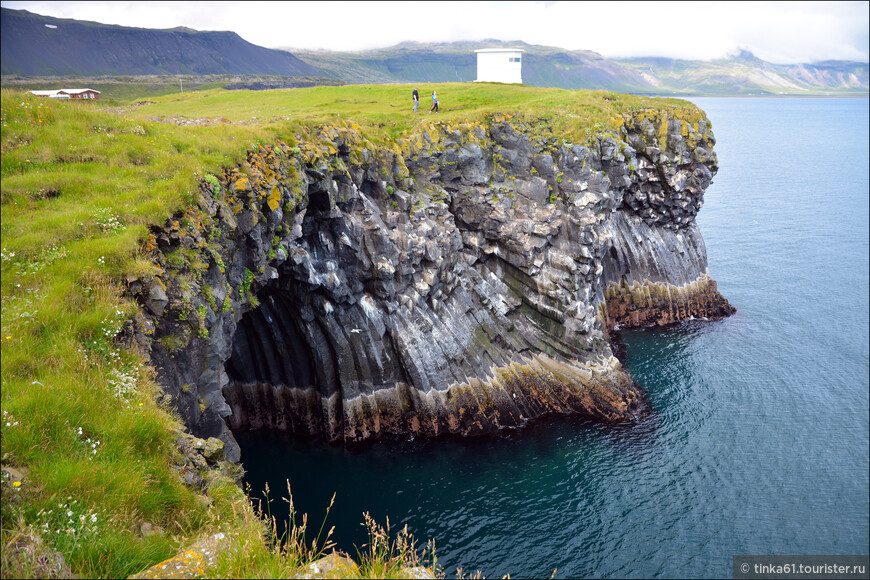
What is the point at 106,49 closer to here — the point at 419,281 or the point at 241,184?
the point at 419,281

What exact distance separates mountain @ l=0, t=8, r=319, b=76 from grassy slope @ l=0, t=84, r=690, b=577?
20204 millimetres

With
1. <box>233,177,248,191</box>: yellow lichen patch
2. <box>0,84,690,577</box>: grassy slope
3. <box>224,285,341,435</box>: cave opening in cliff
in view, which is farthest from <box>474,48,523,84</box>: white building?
<box>233,177,248,191</box>: yellow lichen patch

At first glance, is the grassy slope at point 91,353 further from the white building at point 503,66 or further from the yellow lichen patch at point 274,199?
the white building at point 503,66

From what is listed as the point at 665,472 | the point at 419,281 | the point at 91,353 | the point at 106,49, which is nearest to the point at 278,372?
the point at 419,281

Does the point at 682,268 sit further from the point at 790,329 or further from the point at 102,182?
the point at 102,182

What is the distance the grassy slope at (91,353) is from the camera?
26.0 ft

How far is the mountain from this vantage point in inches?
2513

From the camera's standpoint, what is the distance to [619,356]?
47375 millimetres

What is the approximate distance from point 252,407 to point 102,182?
22.7 metres

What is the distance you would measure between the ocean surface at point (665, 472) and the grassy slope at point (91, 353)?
17.8m

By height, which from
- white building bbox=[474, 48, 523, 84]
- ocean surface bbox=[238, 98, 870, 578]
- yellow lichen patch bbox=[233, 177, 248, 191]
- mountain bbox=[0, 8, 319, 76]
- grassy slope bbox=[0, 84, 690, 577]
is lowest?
ocean surface bbox=[238, 98, 870, 578]

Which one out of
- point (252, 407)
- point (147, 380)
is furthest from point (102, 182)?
point (252, 407)

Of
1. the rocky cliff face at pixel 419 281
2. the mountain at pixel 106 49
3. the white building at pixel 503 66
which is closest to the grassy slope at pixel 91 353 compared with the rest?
the rocky cliff face at pixel 419 281

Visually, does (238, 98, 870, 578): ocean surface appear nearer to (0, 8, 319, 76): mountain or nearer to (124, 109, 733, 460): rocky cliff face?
(124, 109, 733, 460): rocky cliff face
